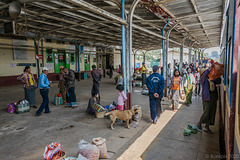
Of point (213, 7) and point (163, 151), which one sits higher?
point (213, 7)

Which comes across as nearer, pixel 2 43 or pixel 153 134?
pixel 153 134

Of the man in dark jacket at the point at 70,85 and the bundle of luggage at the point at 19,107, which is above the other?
the man in dark jacket at the point at 70,85

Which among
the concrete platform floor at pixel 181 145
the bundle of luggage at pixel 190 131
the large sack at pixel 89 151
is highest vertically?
the large sack at pixel 89 151

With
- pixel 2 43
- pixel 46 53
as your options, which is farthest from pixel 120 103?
pixel 46 53

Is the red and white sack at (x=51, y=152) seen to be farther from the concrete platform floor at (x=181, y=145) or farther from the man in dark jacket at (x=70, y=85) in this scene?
the man in dark jacket at (x=70, y=85)

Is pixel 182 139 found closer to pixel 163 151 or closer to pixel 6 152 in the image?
pixel 163 151

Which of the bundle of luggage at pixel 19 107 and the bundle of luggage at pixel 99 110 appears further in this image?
the bundle of luggage at pixel 19 107

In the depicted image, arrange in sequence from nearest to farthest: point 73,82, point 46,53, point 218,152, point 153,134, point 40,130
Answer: point 218,152 < point 153,134 < point 40,130 < point 73,82 < point 46,53

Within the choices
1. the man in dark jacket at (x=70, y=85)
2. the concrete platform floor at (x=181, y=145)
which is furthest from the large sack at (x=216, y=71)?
the man in dark jacket at (x=70, y=85)

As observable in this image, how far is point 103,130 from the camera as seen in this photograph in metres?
4.41

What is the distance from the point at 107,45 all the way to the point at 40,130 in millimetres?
16274

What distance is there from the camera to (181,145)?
3574 millimetres

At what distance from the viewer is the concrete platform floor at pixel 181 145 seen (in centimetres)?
318

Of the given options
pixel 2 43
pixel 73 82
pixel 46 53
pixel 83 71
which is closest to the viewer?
pixel 73 82
